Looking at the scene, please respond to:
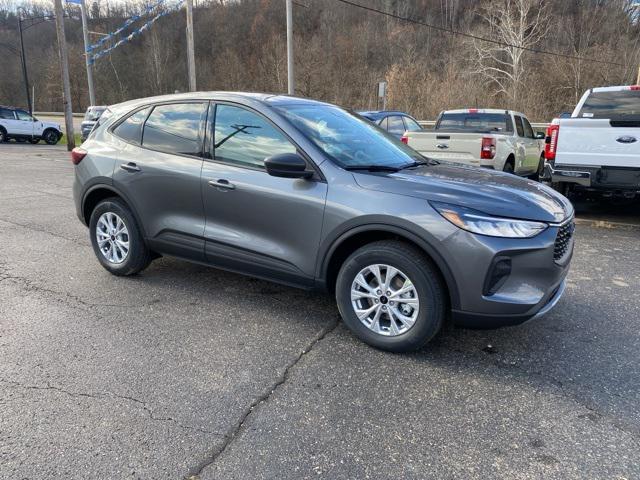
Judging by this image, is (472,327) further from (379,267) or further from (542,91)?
(542,91)

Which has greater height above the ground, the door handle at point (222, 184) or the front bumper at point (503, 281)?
the door handle at point (222, 184)

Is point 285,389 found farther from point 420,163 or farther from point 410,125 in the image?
point 410,125

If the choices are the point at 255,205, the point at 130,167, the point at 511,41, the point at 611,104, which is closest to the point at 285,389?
the point at 255,205

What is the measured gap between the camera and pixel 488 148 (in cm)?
853

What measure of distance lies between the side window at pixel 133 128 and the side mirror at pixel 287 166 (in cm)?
173

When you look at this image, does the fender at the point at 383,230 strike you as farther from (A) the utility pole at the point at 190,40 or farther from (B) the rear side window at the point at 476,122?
(A) the utility pole at the point at 190,40

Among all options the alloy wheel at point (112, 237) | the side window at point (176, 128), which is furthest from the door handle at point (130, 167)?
the alloy wheel at point (112, 237)

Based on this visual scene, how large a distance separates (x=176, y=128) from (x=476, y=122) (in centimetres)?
780

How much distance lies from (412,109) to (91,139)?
34514mm

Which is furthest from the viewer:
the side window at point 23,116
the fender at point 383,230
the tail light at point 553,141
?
the side window at point 23,116

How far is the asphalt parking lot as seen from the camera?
234 cm

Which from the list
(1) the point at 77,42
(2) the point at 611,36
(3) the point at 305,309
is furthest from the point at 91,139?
(1) the point at 77,42

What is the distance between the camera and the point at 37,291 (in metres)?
4.45

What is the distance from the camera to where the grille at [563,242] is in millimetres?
3170
